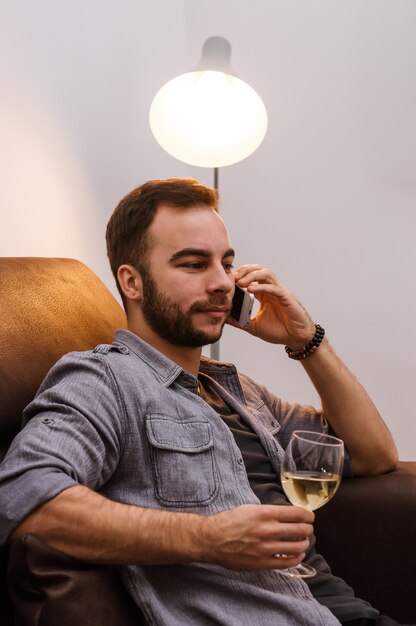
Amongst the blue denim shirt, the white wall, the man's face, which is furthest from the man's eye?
the white wall

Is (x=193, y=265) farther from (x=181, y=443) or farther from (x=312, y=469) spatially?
(x=312, y=469)

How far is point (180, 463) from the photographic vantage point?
3.22ft

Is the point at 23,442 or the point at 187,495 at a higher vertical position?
the point at 23,442

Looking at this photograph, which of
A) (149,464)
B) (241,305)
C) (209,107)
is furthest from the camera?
(209,107)

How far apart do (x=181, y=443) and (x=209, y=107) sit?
1.17 meters

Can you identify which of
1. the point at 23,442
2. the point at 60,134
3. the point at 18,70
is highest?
the point at 18,70

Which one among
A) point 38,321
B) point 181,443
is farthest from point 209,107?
point 181,443

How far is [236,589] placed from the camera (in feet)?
3.04

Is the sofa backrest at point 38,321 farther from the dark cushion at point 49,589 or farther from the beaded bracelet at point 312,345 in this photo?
the beaded bracelet at point 312,345

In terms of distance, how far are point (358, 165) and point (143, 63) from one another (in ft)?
2.84

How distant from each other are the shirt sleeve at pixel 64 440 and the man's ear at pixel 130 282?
235 millimetres

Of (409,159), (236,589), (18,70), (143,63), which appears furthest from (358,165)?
(236,589)

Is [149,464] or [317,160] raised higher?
[317,160]

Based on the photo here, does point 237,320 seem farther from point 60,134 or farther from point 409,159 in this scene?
point 409,159
